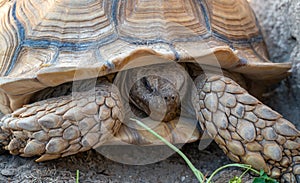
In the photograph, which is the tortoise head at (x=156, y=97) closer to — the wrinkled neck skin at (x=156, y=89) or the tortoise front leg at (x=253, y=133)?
the wrinkled neck skin at (x=156, y=89)

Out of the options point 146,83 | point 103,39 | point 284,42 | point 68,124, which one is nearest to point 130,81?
point 146,83

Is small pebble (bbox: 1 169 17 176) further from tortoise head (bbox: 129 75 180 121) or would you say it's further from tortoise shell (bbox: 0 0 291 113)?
tortoise head (bbox: 129 75 180 121)

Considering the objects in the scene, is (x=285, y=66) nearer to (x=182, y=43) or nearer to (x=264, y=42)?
(x=264, y=42)

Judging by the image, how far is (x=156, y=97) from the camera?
7.73 ft

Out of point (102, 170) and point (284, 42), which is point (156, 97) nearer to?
point (102, 170)

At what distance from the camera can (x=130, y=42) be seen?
7.56ft

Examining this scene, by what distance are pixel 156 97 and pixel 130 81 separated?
192 mm

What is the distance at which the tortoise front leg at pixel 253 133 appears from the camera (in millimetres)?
2180

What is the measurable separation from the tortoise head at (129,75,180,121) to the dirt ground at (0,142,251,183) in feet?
0.93

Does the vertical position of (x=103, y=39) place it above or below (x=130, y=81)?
above

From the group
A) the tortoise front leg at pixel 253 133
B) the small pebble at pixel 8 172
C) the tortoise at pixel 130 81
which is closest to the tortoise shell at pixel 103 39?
the tortoise at pixel 130 81

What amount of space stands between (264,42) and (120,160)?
1282mm

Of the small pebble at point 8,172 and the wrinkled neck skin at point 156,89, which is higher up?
the wrinkled neck skin at point 156,89

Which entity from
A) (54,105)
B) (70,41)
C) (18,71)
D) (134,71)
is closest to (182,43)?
(134,71)
